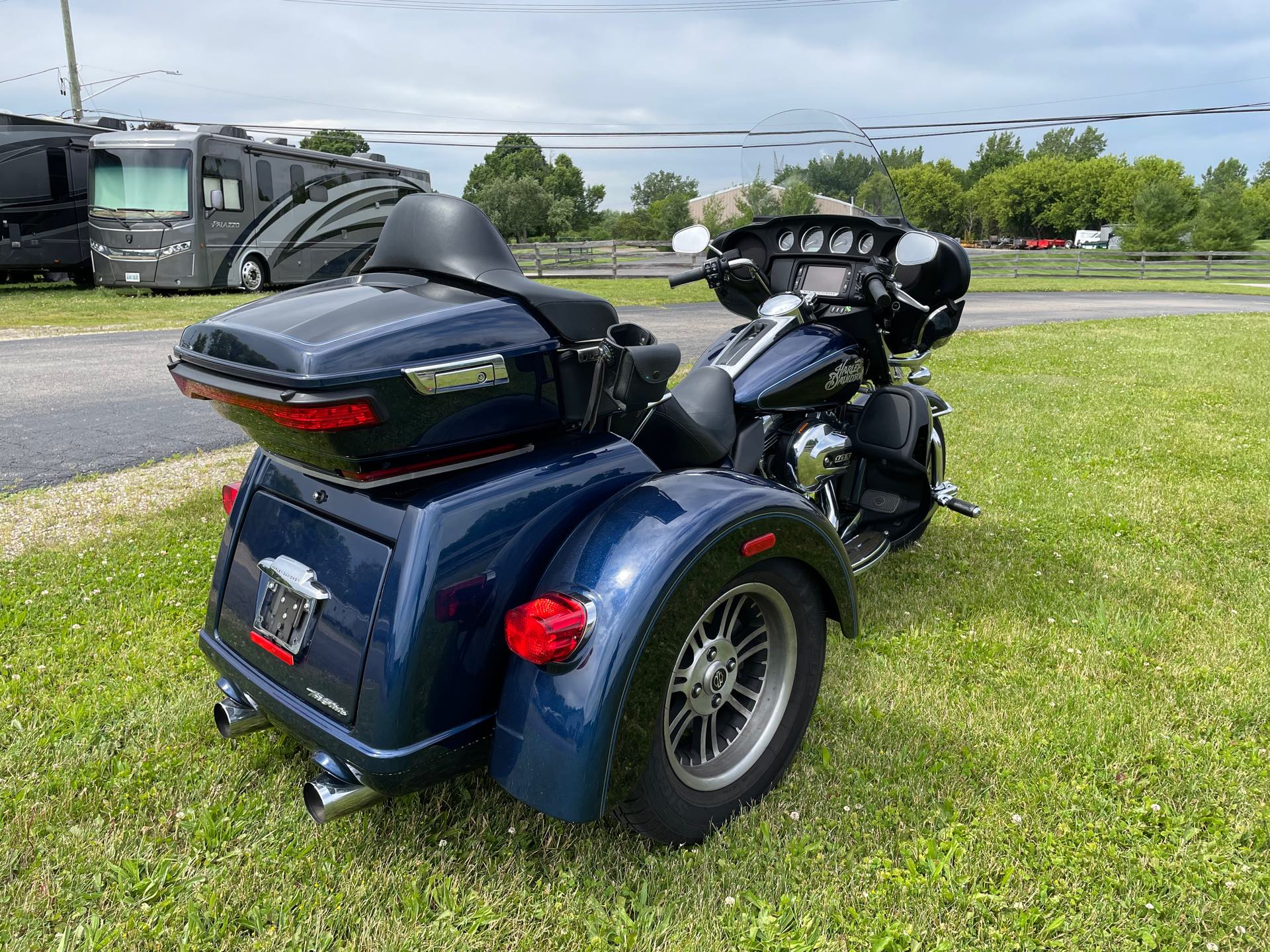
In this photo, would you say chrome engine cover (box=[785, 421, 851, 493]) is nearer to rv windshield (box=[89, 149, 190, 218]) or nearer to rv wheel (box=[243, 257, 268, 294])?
rv windshield (box=[89, 149, 190, 218])

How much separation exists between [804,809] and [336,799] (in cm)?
127

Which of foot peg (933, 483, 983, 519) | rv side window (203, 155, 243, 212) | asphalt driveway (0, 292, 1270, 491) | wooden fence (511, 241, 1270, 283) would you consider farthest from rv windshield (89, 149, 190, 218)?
foot peg (933, 483, 983, 519)

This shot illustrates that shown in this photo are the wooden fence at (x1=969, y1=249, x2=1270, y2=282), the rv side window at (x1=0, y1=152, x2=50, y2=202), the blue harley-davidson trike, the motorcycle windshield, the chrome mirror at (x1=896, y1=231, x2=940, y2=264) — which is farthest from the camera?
the wooden fence at (x1=969, y1=249, x2=1270, y2=282)

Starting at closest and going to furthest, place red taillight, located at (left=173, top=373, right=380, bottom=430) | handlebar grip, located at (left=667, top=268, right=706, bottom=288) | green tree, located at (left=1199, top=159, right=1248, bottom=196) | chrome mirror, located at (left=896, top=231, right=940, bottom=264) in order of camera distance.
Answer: red taillight, located at (left=173, top=373, right=380, bottom=430) → chrome mirror, located at (left=896, top=231, right=940, bottom=264) → handlebar grip, located at (left=667, top=268, right=706, bottom=288) → green tree, located at (left=1199, top=159, right=1248, bottom=196)

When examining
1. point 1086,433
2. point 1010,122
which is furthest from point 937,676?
point 1010,122

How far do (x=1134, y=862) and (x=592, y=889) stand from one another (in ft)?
4.66

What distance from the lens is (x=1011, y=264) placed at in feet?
112

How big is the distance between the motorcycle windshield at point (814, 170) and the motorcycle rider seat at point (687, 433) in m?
1.49

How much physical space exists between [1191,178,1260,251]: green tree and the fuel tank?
5947 centimetres

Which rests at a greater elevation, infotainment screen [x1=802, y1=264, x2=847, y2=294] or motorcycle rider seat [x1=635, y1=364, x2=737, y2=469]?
infotainment screen [x1=802, y1=264, x2=847, y2=294]

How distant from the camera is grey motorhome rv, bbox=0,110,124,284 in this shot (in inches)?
653

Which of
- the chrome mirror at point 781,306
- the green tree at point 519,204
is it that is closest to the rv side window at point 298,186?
the chrome mirror at point 781,306

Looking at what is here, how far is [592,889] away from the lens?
6.91 ft

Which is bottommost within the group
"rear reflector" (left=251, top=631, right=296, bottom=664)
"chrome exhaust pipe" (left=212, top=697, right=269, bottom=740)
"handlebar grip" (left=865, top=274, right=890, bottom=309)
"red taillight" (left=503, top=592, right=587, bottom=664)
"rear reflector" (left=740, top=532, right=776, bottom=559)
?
"chrome exhaust pipe" (left=212, top=697, right=269, bottom=740)
